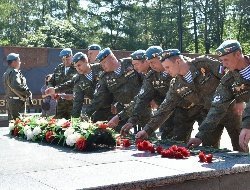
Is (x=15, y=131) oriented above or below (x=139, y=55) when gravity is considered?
below

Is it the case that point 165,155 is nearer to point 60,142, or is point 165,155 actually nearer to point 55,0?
point 60,142

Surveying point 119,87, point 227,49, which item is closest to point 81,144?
point 227,49

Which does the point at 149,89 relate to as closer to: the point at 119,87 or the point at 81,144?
the point at 119,87

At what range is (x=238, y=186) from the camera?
11.2 feet

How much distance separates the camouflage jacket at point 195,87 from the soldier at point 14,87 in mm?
4715

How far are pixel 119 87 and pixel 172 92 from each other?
4.83ft

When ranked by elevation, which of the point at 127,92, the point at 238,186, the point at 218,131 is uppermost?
the point at 127,92

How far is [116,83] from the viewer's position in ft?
20.4

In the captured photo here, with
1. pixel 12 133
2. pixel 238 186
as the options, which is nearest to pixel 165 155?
pixel 238 186

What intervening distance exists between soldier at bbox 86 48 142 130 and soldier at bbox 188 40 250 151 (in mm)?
1928

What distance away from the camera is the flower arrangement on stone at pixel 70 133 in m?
4.18

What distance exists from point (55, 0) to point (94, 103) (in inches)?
1280

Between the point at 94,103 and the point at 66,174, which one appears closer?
the point at 66,174

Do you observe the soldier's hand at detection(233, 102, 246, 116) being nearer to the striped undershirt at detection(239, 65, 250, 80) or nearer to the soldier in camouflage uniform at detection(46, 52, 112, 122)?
the striped undershirt at detection(239, 65, 250, 80)
